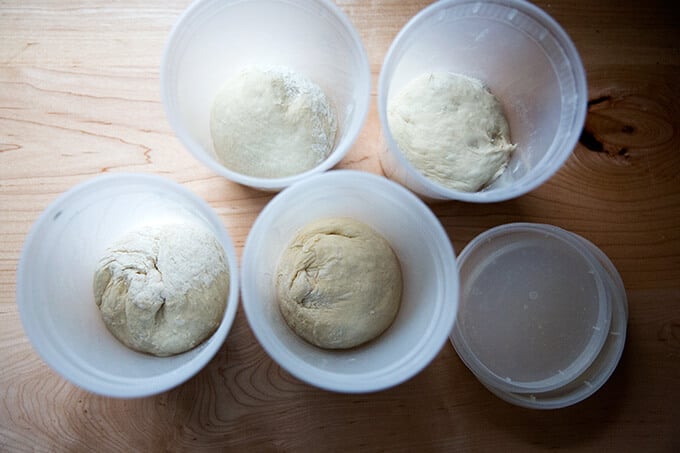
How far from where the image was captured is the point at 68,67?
91 centimetres

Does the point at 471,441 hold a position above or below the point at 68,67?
below

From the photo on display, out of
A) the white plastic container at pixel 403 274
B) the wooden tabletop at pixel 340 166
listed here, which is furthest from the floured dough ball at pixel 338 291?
the wooden tabletop at pixel 340 166

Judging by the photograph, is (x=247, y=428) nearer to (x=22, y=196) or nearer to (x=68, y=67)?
(x=22, y=196)

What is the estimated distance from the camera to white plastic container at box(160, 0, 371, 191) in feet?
2.44

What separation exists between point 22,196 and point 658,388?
4.11 feet

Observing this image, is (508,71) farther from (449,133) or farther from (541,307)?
(541,307)

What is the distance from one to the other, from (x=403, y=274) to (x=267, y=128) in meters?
0.35

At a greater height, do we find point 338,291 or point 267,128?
point 267,128

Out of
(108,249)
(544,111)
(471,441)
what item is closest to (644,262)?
(544,111)

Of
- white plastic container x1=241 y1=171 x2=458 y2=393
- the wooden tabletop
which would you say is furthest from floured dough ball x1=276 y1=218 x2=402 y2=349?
the wooden tabletop

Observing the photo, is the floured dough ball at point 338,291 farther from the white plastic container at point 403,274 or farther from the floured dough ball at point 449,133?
the floured dough ball at point 449,133

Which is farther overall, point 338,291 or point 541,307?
point 541,307


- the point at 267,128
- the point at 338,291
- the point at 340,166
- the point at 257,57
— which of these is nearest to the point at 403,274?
the point at 338,291

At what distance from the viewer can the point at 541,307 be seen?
3.05 ft
